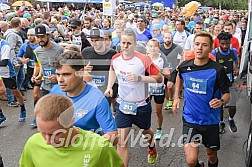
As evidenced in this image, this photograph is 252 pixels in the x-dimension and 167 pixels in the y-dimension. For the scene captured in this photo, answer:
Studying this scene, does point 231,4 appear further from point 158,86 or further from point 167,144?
point 167,144

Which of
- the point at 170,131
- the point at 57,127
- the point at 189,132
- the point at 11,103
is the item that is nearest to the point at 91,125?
the point at 57,127

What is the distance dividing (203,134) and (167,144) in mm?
1783

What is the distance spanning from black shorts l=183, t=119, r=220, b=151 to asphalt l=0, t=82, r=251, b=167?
1034mm

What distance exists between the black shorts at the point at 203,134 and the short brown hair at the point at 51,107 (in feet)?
6.90

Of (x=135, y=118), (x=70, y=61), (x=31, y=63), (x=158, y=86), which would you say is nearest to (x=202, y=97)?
(x=135, y=118)

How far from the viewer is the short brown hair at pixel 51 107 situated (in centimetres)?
196

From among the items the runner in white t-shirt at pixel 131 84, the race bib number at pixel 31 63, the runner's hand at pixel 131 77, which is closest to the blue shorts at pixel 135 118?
the runner in white t-shirt at pixel 131 84

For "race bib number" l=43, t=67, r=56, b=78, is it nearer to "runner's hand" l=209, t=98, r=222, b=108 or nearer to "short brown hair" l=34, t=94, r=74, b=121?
"runner's hand" l=209, t=98, r=222, b=108

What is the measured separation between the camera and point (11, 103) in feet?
26.5

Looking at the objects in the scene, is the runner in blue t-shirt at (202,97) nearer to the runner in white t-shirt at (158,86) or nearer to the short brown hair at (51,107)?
the runner in white t-shirt at (158,86)

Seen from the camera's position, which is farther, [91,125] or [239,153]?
[239,153]

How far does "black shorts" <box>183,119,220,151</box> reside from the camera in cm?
388

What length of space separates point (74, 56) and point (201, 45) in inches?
57.4

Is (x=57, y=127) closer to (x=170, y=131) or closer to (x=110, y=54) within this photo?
(x=110, y=54)
